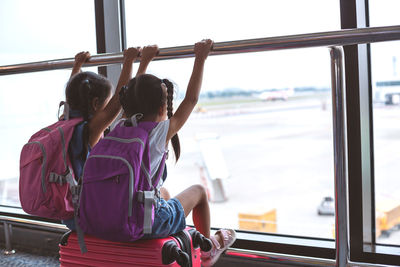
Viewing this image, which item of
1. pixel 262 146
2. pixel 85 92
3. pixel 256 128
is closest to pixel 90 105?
pixel 85 92

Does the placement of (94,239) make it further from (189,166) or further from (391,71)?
(189,166)

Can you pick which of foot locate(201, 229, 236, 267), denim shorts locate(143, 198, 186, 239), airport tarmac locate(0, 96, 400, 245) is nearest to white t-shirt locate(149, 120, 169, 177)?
denim shorts locate(143, 198, 186, 239)

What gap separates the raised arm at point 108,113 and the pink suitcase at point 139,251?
33cm

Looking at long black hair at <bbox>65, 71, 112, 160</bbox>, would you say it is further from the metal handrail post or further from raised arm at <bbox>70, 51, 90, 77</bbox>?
the metal handrail post

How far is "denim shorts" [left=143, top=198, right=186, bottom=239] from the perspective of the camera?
131 cm

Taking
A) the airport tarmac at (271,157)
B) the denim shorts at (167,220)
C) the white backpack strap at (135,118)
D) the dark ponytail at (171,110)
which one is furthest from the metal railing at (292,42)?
the airport tarmac at (271,157)

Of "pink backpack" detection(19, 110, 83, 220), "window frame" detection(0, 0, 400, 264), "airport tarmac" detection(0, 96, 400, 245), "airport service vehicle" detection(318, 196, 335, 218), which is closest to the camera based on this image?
"pink backpack" detection(19, 110, 83, 220)

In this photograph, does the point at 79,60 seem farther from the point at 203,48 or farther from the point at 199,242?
the point at 199,242

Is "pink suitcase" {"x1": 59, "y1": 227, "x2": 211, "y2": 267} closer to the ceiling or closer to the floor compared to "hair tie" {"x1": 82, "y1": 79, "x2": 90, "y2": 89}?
closer to the floor

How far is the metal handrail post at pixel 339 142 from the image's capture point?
1.29 meters

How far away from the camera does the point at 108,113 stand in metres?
1.53

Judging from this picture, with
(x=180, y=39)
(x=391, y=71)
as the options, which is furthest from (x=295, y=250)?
(x=180, y=39)

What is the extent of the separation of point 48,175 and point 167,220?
410 millimetres

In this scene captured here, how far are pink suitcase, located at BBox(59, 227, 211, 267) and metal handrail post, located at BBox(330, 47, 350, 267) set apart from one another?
0.40m
